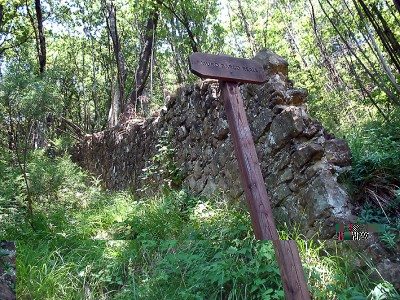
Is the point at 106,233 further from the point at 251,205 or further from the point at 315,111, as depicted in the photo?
the point at 315,111

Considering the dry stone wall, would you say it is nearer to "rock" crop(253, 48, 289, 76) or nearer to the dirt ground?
"rock" crop(253, 48, 289, 76)

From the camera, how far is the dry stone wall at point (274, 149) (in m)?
2.89

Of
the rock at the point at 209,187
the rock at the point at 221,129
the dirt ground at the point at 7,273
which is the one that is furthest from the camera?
the rock at the point at 209,187

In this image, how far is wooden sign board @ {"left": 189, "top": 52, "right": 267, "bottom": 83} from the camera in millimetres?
2385

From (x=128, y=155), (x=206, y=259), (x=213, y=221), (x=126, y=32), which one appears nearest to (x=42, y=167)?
(x=128, y=155)

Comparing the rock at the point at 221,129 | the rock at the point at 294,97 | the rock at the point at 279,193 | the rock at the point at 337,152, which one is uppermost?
the rock at the point at 221,129

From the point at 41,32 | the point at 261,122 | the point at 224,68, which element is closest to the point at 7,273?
the point at 224,68

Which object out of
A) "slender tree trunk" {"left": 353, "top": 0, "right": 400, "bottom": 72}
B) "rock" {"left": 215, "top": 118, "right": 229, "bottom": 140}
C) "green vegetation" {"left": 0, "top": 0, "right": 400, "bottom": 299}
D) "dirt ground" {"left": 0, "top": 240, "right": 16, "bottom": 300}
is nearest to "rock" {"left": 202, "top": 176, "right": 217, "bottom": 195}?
"green vegetation" {"left": 0, "top": 0, "right": 400, "bottom": 299}

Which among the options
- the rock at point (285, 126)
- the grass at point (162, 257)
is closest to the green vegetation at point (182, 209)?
the grass at point (162, 257)

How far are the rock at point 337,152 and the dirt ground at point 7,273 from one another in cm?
253

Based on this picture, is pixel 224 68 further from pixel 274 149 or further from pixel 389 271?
pixel 389 271

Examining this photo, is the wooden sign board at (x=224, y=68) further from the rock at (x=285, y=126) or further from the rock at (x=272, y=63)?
the rock at (x=272, y=63)

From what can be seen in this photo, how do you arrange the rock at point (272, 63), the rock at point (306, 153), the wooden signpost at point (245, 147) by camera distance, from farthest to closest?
the rock at point (272, 63)
the rock at point (306, 153)
the wooden signpost at point (245, 147)

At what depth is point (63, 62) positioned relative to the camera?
46.7 feet
